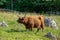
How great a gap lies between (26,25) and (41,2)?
3299 centimetres

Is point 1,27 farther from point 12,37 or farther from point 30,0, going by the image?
point 30,0

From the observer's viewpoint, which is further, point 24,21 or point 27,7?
point 27,7

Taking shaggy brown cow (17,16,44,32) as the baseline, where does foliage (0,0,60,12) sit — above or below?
below

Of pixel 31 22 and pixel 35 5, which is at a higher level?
pixel 31 22

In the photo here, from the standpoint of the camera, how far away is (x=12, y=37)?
1473cm

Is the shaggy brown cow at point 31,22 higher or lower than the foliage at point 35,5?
higher

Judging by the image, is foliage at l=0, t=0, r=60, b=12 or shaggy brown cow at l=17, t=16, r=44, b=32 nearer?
shaggy brown cow at l=17, t=16, r=44, b=32

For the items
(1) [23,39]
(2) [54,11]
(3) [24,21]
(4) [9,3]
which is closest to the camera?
(1) [23,39]

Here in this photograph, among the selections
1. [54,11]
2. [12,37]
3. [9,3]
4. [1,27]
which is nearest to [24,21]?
[1,27]

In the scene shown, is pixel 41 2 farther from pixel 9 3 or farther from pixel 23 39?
pixel 23 39

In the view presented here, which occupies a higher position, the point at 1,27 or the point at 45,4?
the point at 1,27

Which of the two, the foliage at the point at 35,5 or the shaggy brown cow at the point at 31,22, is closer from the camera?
the shaggy brown cow at the point at 31,22

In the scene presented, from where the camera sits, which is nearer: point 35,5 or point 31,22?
point 31,22

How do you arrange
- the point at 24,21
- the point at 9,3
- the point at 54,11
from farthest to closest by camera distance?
the point at 9,3
the point at 54,11
the point at 24,21
